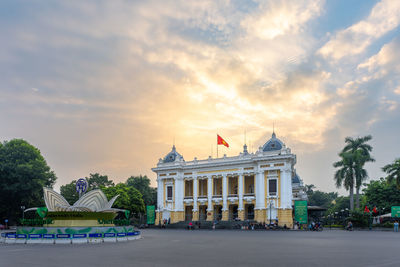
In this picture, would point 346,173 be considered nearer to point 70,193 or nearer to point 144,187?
point 144,187

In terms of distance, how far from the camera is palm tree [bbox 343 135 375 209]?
198 ft

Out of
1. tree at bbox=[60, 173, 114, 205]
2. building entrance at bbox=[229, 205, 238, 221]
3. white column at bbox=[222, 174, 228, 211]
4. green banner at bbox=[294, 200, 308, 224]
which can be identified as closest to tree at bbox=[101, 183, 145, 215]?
tree at bbox=[60, 173, 114, 205]

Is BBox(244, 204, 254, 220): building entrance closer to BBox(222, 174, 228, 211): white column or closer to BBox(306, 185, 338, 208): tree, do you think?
BBox(222, 174, 228, 211): white column

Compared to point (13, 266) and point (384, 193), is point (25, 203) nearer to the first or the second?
point (13, 266)

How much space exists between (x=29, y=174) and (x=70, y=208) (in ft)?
89.5

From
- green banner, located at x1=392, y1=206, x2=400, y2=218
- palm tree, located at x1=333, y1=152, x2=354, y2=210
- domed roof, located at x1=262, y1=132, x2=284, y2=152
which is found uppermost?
domed roof, located at x1=262, y1=132, x2=284, y2=152

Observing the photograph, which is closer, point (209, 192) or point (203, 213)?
point (209, 192)

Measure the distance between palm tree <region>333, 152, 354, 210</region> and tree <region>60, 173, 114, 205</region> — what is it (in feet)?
145

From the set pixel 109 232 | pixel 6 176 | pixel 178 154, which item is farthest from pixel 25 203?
pixel 109 232

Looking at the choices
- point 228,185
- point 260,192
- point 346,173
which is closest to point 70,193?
point 228,185

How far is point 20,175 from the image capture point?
54.0 metres

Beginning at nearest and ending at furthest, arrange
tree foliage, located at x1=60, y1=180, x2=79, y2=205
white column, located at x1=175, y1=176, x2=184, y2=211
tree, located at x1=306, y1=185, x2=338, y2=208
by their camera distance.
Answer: white column, located at x1=175, y1=176, x2=184, y2=211
tree foliage, located at x1=60, y1=180, x2=79, y2=205
tree, located at x1=306, y1=185, x2=338, y2=208

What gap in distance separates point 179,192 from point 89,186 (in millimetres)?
29594

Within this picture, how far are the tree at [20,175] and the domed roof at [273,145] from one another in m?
33.8
